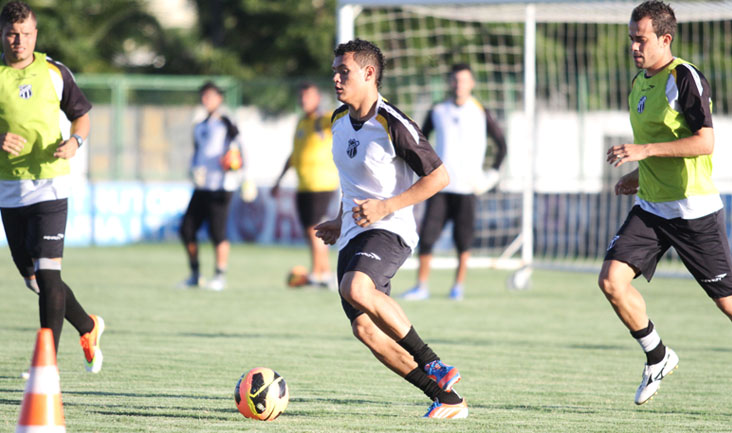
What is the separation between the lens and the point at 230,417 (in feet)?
18.5

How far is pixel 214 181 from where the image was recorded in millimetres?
12922

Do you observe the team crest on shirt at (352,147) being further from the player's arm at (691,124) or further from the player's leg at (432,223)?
the player's leg at (432,223)

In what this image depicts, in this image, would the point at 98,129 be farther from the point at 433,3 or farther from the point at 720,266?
the point at 720,266

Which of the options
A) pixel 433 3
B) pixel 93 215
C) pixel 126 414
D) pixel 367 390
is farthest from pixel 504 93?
pixel 126 414

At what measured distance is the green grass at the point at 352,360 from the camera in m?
5.65

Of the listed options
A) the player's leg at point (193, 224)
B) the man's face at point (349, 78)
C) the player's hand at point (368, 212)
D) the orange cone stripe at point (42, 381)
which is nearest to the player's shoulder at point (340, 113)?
the man's face at point (349, 78)

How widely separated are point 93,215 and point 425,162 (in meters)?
16.9

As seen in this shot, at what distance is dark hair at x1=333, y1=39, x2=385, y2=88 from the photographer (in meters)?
5.76

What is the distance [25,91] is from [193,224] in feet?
21.5

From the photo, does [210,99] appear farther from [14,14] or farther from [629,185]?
[629,185]

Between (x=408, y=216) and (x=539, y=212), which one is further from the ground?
(x=408, y=216)

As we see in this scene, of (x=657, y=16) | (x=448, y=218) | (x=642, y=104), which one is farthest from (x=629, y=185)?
(x=448, y=218)

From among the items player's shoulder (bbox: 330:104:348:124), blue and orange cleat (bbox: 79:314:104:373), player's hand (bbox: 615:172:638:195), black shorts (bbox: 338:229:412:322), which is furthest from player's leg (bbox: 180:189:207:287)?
black shorts (bbox: 338:229:412:322)

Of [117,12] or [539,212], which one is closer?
[539,212]
